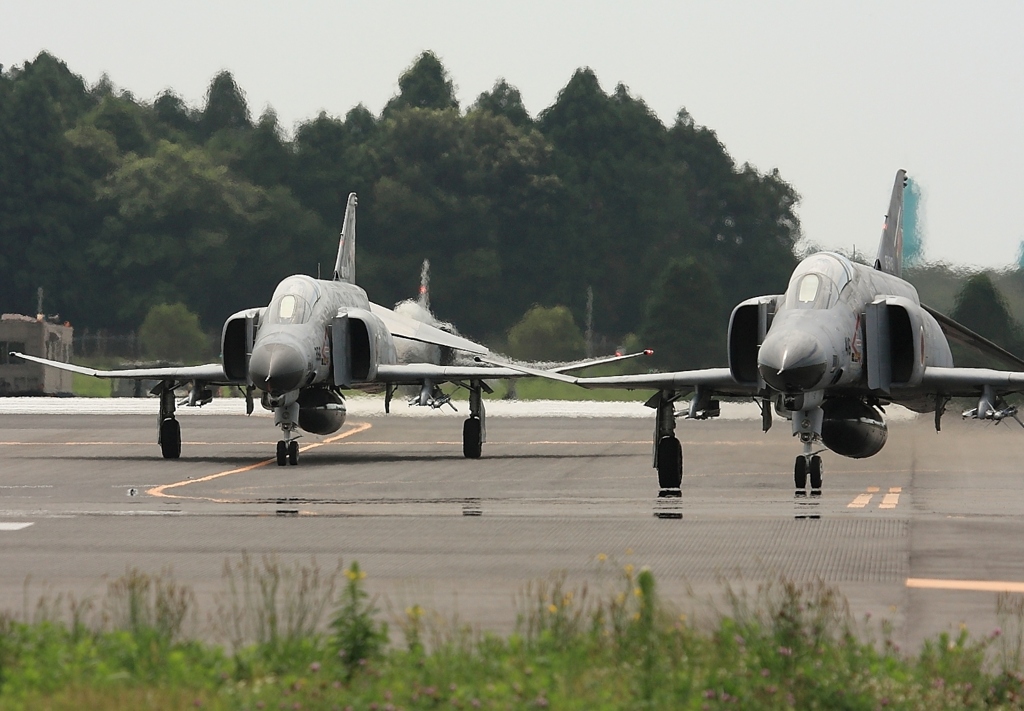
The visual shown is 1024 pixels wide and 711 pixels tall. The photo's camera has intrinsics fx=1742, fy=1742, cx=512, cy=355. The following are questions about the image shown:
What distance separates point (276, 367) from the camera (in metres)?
26.4

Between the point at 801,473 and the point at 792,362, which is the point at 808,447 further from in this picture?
the point at 792,362

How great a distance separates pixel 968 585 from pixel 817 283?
9920 mm

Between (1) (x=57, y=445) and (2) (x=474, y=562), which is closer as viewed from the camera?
(2) (x=474, y=562)

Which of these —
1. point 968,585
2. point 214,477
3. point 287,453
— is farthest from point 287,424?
point 968,585

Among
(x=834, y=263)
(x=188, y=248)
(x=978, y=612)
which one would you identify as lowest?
(x=978, y=612)

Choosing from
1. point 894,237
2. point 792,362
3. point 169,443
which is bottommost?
point 169,443

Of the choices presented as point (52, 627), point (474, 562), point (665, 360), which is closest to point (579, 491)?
point (474, 562)

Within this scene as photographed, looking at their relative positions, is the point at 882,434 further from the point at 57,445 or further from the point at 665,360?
the point at 665,360

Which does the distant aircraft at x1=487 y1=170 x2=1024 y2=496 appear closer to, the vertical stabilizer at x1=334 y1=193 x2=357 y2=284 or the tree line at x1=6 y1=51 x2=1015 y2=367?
the vertical stabilizer at x1=334 y1=193 x2=357 y2=284

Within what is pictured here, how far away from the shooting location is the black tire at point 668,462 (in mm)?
21922

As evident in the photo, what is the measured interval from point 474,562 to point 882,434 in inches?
428

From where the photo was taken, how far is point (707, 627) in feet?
31.9

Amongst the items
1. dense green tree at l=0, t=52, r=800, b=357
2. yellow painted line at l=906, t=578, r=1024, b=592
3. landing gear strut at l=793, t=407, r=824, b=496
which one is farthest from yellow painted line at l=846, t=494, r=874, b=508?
dense green tree at l=0, t=52, r=800, b=357

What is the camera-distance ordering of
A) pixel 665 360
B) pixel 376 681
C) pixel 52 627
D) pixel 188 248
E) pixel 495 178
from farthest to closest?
pixel 495 178
pixel 188 248
pixel 665 360
pixel 52 627
pixel 376 681
